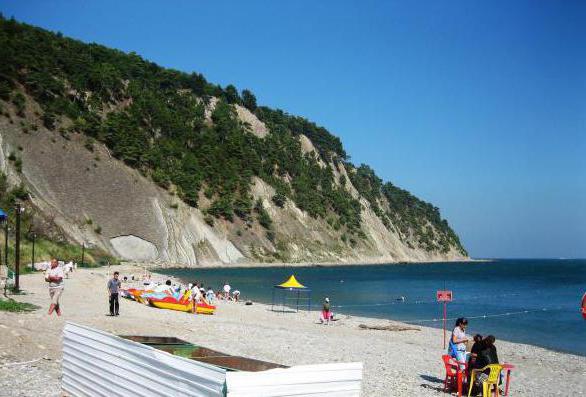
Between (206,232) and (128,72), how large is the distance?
43.5 metres

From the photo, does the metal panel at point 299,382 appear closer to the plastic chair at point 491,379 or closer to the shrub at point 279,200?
the plastic chair at point 491,379

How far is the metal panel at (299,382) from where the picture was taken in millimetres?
5379

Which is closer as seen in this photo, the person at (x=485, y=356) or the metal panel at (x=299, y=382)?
the metal panel at (x=299, y=382)

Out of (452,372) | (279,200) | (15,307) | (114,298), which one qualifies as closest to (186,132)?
(279,200)

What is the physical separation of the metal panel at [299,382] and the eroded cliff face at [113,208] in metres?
70.7

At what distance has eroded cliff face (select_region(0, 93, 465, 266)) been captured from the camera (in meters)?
77.0

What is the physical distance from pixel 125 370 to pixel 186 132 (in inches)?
4501

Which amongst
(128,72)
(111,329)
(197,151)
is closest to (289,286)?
(111,329)

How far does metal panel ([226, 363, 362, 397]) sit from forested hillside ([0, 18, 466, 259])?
8470 centimetres

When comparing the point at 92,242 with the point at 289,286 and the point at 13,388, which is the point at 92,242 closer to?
the point at 289,286

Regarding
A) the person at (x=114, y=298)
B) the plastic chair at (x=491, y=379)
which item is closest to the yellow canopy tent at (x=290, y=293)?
the person at (x=114, y=298)

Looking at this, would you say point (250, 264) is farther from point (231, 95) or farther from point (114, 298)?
point (114, 298)

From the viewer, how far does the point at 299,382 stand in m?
5.90

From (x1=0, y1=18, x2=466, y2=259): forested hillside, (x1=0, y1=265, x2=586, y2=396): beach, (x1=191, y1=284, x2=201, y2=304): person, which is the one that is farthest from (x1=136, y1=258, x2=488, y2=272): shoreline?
(x1=0, y1=265, x2=586, y2=396): beach
